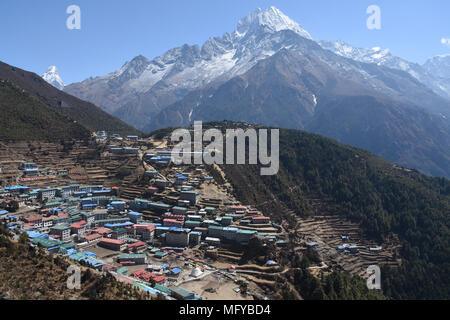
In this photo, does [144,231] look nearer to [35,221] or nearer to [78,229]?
[78,229]

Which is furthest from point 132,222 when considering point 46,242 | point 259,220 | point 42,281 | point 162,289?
point 42,281

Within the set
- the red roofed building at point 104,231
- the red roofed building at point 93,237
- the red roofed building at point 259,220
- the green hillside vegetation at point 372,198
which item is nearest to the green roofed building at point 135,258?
the red roofed building at point 93,237

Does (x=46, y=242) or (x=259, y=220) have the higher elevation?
(x=46, y=242)

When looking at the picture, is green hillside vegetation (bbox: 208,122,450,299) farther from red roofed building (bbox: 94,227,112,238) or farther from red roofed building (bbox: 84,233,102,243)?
red roofed building (bbox: 84,233,102,243)

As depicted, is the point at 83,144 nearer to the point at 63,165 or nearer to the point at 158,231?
the point at 63,165

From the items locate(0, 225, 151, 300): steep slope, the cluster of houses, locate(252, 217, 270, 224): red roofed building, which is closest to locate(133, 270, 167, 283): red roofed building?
the cluster of houses

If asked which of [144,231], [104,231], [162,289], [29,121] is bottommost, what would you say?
[162,289]
